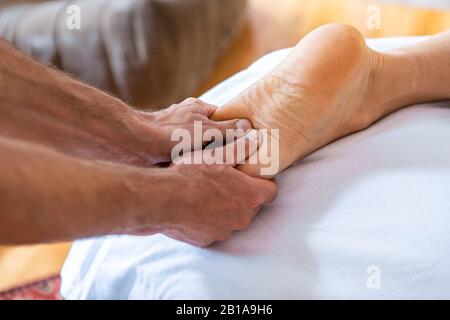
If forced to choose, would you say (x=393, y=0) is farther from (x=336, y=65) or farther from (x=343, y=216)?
(x=343, y=216)

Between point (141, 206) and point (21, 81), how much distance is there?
0.29 m

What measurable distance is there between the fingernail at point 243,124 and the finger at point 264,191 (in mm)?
98

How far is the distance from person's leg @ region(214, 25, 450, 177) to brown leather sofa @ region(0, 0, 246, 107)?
678mm

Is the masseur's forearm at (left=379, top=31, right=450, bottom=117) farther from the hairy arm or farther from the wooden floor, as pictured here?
the wooden floor

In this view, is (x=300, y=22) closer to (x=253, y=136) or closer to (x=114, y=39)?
(x=114, y=39)

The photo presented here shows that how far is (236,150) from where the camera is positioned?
0.81 metres

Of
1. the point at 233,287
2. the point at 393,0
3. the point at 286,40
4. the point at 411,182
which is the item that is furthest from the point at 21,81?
the point at 393,0

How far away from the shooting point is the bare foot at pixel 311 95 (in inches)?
31.9

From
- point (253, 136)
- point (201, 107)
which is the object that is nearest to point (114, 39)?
point (201, 107)

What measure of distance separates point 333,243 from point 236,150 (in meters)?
0.20

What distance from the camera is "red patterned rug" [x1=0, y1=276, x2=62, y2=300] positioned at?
4.24ft

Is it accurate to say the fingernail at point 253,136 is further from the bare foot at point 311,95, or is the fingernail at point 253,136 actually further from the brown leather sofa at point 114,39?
the brown leather sofa at point 114,39

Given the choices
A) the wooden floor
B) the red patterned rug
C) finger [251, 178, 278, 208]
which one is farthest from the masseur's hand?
the wooden floor

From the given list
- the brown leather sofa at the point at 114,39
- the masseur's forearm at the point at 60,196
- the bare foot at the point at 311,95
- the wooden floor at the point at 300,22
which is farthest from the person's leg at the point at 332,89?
the wooden floor at the point at 300,22
